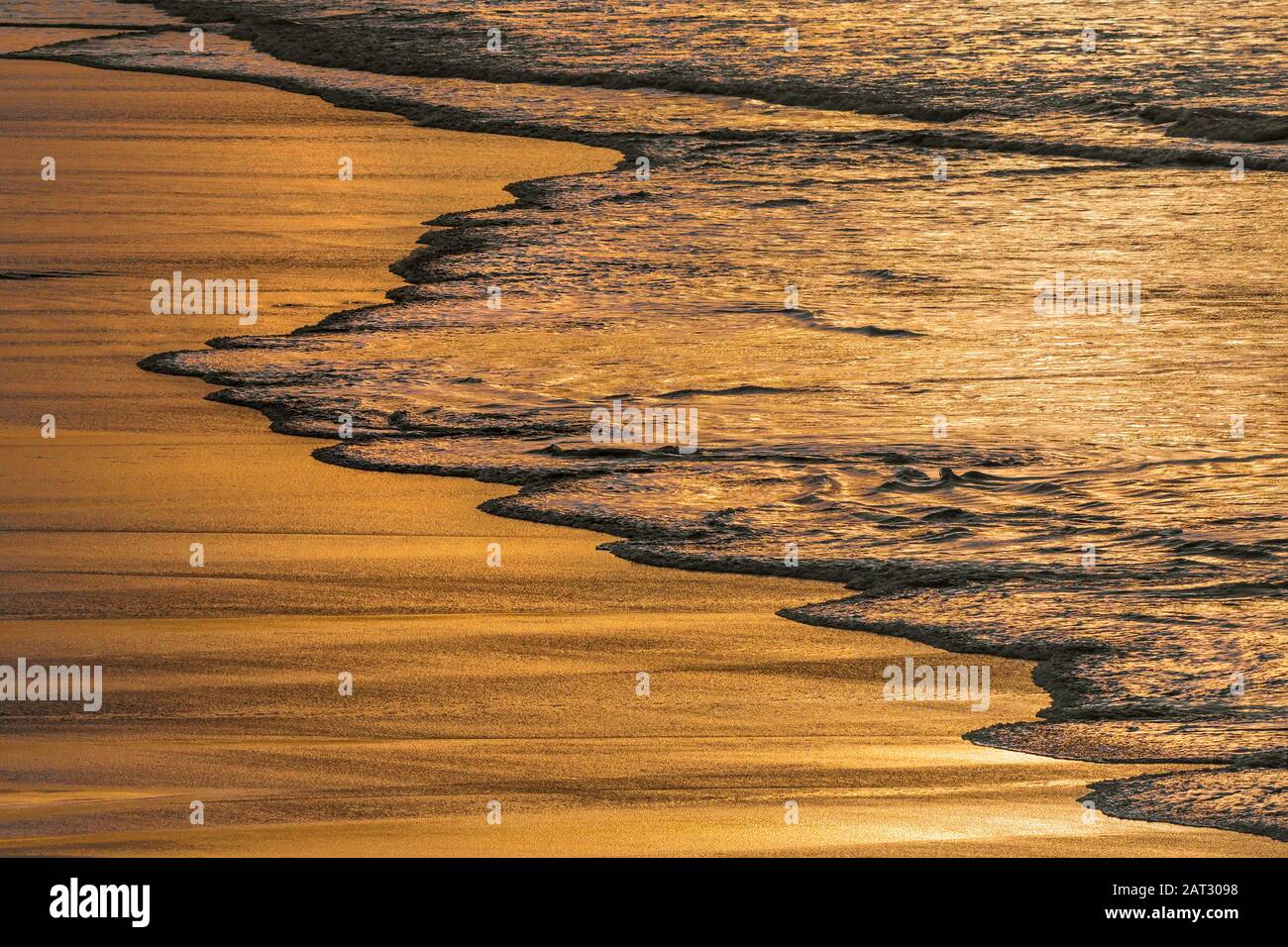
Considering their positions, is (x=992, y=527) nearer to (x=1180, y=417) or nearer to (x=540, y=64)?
(x=1180, y=417)

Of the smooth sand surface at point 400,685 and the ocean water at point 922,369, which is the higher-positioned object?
the ocean water at point 922,369

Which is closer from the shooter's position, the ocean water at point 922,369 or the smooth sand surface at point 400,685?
the smooth sand surface at point 400,685

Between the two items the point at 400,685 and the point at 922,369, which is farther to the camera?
the point at 922,369

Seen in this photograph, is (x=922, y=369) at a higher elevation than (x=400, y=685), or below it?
higher

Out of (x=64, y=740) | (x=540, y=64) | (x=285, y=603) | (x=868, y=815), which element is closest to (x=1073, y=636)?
(x=868, y=815)

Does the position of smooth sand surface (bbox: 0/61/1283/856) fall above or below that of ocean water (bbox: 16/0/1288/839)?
below
